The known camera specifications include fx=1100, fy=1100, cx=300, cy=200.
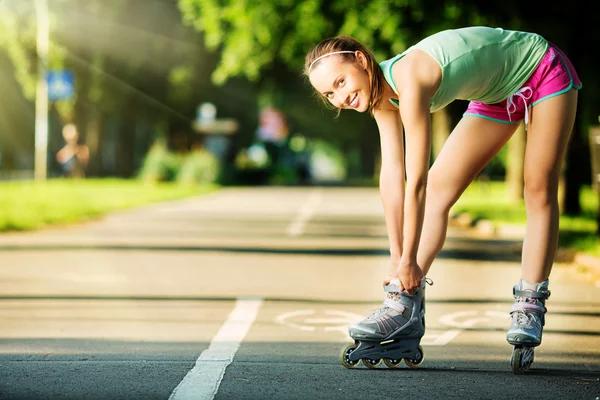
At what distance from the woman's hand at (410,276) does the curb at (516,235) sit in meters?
4.94

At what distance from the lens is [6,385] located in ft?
14.7

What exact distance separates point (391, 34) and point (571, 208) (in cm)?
578

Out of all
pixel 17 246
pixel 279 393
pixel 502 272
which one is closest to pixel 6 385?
pixel 279 393

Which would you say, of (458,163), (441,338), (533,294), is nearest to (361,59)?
(458,163)

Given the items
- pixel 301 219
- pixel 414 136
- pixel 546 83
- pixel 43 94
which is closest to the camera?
pixel 414 136

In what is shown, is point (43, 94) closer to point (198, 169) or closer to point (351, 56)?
point (198, 169)

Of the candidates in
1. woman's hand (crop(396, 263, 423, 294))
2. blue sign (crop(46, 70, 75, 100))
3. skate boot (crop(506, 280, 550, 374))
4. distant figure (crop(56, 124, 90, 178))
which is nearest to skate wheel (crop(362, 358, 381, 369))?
woman's hand (crop(396, 263, 423, 294))

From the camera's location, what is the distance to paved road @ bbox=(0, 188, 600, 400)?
14.9ft

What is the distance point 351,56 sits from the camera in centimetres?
483

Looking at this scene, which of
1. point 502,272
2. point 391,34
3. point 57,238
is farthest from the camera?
point 391,34

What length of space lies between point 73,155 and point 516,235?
71.7 feet

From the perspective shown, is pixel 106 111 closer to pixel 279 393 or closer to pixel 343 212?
pixel 343 212

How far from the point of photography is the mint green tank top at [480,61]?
4711 mm

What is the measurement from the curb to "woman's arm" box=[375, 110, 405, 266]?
4.82m
